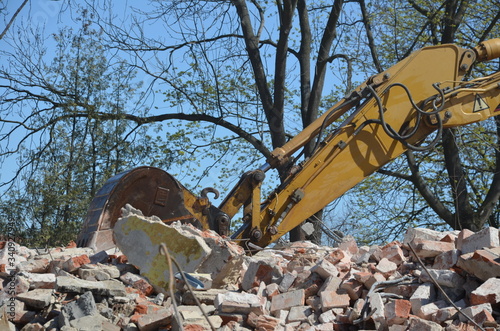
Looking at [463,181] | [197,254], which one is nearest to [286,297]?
[197,254]

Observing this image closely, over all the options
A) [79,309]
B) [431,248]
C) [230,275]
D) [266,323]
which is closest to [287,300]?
[266,323]

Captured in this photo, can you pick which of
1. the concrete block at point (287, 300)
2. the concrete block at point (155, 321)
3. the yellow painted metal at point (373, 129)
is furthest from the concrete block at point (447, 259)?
the concrete block at point (155, 321)

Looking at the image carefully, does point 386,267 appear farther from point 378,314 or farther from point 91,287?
point 91,287

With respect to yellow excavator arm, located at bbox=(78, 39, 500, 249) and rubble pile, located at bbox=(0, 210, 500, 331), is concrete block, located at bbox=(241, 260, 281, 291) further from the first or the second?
yellow excavator arm, located at bbox=(78, 39, 500, 249)

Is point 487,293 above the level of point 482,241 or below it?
below

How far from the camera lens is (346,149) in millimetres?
7695

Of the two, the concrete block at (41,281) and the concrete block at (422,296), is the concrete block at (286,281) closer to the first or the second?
the concrete block at (422,296)

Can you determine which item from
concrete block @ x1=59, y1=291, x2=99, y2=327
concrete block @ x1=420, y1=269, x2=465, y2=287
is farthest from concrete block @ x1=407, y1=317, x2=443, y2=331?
concrete block @ x1=59, y1=291, x2=99, y2=327

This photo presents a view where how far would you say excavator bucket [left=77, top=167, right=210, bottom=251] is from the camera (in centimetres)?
726

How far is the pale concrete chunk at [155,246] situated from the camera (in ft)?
19.1

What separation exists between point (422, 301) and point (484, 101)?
323cm

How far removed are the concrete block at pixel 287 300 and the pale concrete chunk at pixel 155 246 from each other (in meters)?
0.69

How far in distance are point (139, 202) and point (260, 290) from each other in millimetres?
2072

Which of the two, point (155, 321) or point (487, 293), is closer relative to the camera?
point (155, 321)
